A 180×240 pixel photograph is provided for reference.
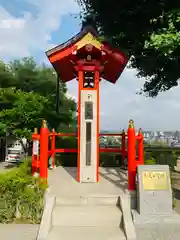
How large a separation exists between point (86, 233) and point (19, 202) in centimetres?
163

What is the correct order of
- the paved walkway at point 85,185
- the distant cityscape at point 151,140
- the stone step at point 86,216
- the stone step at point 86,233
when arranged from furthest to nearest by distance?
the distant cityscape at point 151,140 < the paved walkway at point 85,185 < the stone step at point 86,216 < the stone step at point 86,233

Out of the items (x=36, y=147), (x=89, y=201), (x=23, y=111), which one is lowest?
(x=89, y=201)

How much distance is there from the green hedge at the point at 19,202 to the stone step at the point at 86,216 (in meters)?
0.42

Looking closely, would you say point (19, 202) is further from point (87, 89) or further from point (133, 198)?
point (87, 89)

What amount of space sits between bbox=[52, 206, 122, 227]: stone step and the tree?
138 inches

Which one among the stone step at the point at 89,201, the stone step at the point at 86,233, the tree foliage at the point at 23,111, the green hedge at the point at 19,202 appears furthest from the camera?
the tree foliage at the point at 23,111

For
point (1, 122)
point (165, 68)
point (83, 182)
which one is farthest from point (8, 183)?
point (1, 122)

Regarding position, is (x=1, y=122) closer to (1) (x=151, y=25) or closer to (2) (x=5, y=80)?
(2) (x=5, y=80)

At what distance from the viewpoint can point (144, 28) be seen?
906 cm

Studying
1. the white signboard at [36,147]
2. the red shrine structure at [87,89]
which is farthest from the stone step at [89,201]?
the white signboard at [36,147]

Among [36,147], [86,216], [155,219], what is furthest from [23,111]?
[155,219]

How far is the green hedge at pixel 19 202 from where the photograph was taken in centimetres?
672

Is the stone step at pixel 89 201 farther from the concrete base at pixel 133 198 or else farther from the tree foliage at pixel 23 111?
the tree foliage at pixel 23 111

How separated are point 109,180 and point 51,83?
57.7 ft
